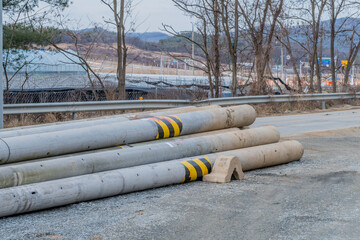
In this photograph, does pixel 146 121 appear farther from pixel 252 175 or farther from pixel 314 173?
pixel 314 173

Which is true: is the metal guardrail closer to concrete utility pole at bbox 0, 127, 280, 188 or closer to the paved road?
the paved road

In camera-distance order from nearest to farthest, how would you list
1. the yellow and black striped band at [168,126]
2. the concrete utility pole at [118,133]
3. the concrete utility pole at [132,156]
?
the concrete utility pole at [132,156]
the concrete utility pole at [118,133]
the yellow and black striped band at [168,126]

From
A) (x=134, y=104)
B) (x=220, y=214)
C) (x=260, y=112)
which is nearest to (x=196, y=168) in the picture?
(x=220, y=214)

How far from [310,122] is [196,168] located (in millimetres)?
10069

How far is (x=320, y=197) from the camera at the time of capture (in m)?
6.55

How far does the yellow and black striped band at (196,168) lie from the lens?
7.45m

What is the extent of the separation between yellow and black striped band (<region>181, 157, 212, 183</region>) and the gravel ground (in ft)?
0.40

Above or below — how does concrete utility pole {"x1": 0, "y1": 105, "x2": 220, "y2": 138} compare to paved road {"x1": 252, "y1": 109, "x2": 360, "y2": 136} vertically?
above

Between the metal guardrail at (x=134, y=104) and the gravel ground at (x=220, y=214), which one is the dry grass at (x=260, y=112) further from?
the gravel ground at (x=220, y=214)

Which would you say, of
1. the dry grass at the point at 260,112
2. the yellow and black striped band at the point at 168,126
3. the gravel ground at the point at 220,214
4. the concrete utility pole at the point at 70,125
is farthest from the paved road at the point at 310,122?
the gravel ground at the point at 220,214

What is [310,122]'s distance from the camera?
54.9ft

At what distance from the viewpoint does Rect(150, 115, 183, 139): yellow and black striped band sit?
832 cm

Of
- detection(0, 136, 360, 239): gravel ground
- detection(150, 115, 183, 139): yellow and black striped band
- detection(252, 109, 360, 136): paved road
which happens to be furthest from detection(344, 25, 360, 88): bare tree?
detection(0, 136, 360, 239): gravel ground

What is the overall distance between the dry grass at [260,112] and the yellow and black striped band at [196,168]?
27.1 feet
